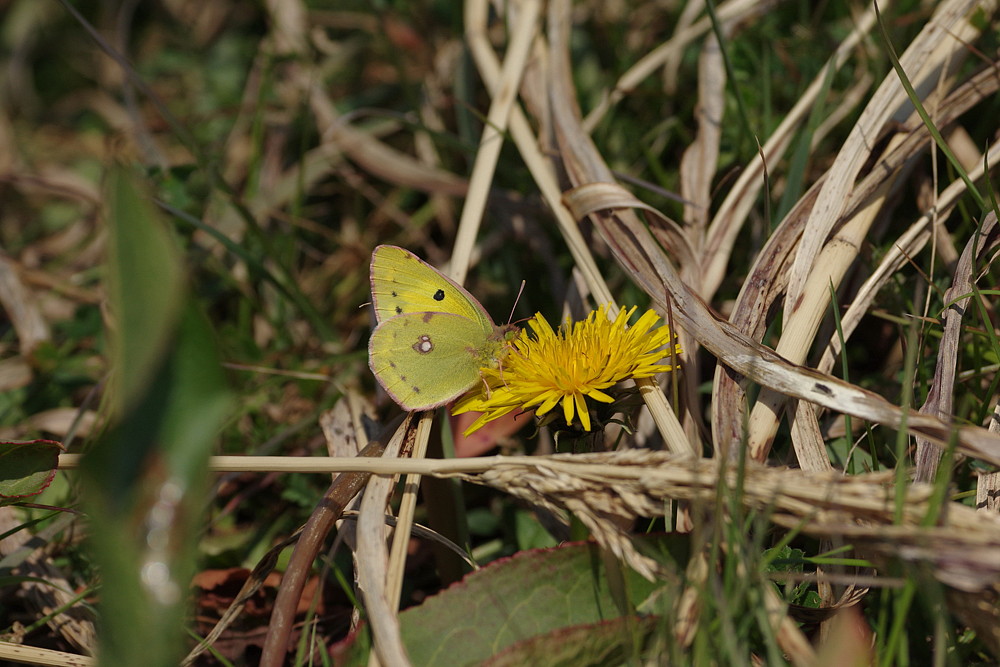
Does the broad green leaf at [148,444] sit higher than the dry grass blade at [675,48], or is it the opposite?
the dry grass blade at [675,48]

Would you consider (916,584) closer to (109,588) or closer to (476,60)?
(109,588)

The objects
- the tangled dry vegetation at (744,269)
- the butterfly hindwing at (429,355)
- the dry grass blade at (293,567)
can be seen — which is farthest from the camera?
the butterfly hindwing at (429,355)

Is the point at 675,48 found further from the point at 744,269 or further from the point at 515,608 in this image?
the point at 515,608

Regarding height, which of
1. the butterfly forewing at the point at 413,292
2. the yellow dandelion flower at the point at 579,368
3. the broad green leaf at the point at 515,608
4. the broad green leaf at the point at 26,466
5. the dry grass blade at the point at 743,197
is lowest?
the broad green leaf at the point at 515,608

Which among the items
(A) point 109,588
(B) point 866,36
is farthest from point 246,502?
(B) point 866,36

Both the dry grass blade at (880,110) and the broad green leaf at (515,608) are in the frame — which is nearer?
the broad green leaf at (515,608)

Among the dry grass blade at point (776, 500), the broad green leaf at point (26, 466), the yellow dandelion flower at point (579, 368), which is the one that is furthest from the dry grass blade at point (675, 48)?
the broad green leaf at point (26, 466)

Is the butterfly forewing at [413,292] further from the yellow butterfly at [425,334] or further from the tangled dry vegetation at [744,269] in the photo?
the tangled dry vegetation at [744,269]

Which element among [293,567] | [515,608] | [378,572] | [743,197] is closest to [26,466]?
[293,567]
